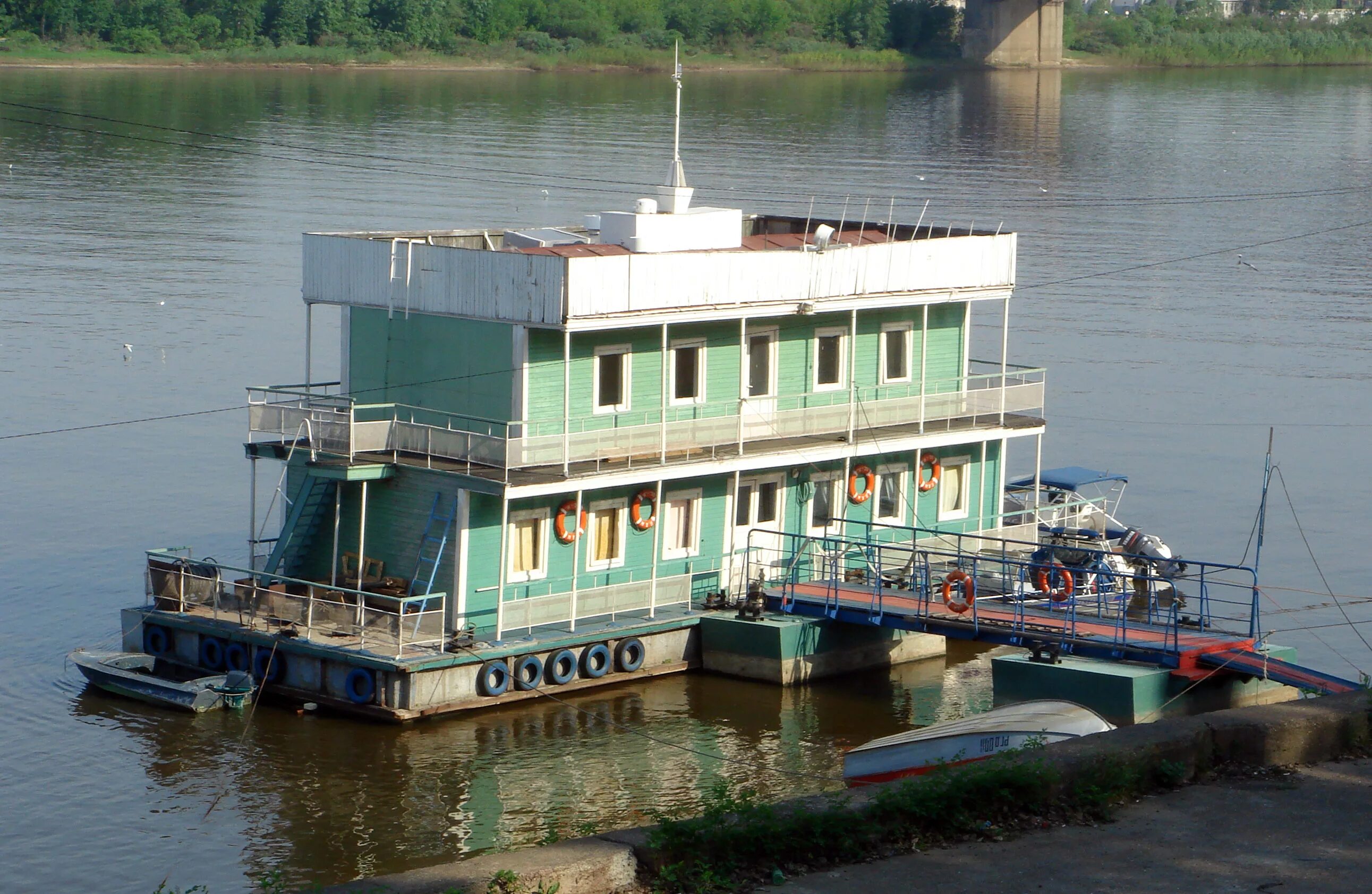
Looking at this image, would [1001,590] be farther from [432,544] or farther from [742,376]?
[432,544]

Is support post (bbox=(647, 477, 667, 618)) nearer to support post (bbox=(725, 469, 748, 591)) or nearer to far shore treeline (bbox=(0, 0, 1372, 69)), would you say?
support post (bbox=(725, 469, 748, 591))

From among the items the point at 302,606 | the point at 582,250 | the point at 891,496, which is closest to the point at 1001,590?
the point at 891,496

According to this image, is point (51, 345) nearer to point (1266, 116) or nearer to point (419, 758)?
point (419, 758)

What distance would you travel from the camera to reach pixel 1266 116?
4830 inches

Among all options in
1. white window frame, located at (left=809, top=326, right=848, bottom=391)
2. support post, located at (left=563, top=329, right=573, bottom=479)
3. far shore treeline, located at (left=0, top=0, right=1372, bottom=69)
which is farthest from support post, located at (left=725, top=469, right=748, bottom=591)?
far shore treeline, located at (left=0, top=0, right=1372, bottom=69)

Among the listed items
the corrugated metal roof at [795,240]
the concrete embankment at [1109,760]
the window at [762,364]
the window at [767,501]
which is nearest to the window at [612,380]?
the window at [762,364]

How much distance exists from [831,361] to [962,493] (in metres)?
3.45

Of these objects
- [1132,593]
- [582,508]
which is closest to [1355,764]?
[1132,593]

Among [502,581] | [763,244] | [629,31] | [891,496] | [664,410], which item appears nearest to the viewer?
[502,581]

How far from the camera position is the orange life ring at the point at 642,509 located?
28891 millimetres

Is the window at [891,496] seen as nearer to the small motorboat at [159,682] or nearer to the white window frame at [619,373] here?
the white window frame at [619,373]

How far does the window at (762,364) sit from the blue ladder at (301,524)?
6.68 metres

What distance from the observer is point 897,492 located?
32.0 meters

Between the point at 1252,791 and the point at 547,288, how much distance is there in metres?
14.9
